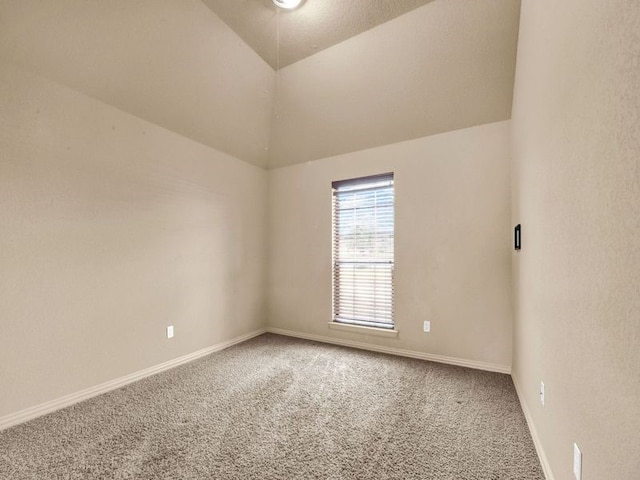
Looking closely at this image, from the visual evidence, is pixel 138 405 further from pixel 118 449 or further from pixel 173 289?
pixel 173 289

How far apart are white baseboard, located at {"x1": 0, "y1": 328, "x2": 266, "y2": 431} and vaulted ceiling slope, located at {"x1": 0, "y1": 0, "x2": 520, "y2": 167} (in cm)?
238

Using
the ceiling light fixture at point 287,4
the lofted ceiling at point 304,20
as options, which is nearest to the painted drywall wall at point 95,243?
the lofted ceiling at point 304,20

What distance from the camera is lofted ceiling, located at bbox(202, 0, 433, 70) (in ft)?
7.19

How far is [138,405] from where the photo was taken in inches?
85.4

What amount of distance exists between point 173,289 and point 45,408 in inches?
48.6

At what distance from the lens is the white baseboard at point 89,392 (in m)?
1.94

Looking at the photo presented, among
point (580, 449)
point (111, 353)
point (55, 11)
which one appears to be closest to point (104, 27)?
point (55, 11)

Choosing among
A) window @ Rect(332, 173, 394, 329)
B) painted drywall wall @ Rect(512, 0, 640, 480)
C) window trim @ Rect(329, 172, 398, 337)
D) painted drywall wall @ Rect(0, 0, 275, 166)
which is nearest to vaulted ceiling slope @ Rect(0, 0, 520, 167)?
painted drywall wall @ Rect(0, 0, 275, 166)

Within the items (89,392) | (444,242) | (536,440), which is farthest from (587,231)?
(89,392)

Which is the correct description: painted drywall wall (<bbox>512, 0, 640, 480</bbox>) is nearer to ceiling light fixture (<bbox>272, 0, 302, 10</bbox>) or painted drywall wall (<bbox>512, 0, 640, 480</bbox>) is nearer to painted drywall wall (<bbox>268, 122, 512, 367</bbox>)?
painted drywall wall (<bbox>268, 122, 512, 367</bbox>)

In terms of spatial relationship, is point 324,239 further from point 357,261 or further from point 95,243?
point 95,243

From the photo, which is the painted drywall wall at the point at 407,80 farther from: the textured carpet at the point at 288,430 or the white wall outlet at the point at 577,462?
the white wall outlet at the point at 577,462

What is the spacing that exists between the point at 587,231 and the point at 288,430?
1.90m

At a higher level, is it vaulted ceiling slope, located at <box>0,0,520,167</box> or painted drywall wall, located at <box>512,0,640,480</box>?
vaulted ceiling slope, located at <box>0,0,520,167</box>
